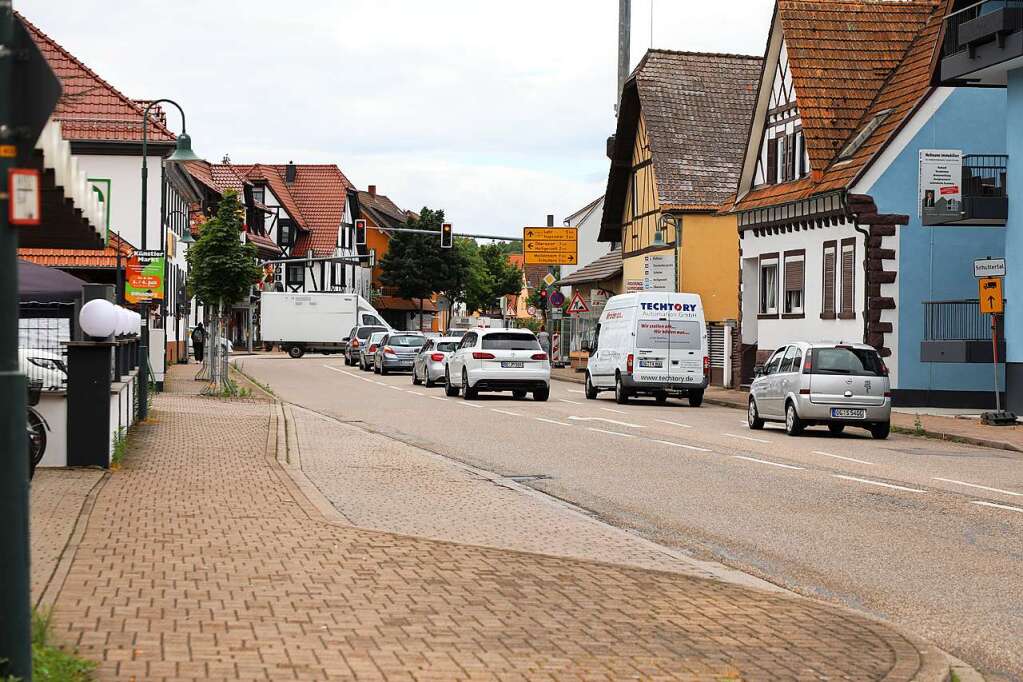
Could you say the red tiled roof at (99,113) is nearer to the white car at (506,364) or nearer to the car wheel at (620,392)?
the white car at (506,364)

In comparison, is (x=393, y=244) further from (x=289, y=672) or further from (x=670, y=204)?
(x=289, y=672)

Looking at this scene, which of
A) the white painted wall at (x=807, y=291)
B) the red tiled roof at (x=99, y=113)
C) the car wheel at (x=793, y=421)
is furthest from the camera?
the red tiled roof at (x=99, y=113)

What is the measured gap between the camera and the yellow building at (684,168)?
49.2 m

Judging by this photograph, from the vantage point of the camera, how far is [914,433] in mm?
26016

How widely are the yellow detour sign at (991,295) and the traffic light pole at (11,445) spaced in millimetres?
22885

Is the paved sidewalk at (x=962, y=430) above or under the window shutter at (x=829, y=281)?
under

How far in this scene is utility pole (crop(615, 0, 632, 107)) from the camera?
44.9 meters

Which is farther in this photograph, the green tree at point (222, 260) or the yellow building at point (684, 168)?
the yellow building at point (684, 168)

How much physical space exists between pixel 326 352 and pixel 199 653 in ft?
250

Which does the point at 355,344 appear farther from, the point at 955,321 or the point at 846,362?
the point at 846,362

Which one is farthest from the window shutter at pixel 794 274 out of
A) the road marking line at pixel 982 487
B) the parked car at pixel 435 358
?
the road marking line at pixel 982 487

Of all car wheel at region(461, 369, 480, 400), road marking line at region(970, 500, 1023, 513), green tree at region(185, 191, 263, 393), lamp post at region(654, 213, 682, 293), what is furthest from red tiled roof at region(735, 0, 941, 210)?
road marking line at region(970, 500, 1023, 513)

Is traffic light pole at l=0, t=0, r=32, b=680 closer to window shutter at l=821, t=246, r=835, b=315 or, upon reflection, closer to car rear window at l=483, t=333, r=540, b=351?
car rear window at l=483, t=333, r=540, b=351

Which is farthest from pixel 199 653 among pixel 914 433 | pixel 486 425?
pixel 914 433
